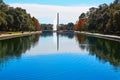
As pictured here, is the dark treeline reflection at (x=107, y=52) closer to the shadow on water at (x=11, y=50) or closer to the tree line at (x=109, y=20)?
the shadow on water at (x=11, y=50)

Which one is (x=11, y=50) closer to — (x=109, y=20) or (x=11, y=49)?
(x=11, y=49)

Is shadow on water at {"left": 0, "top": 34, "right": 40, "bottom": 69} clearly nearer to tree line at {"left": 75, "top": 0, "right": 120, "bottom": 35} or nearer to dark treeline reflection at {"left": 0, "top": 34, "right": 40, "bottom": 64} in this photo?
dark treeline reflection at {"left": 0, "top": 34, "right": 40, "bottom": 64}

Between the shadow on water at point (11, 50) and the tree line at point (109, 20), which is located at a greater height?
the tree line at point (109, 20)

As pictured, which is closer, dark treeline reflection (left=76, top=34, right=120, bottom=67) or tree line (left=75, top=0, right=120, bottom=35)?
dark treeline reflection (left=76, top=34, right=120, bottom=67)

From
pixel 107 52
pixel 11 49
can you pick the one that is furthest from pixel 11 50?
pixel 107 52

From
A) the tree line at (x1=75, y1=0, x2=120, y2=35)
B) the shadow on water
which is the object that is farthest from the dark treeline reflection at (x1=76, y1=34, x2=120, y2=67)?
the tree line at (x1=75, y1=0, x2=120, y2=35)

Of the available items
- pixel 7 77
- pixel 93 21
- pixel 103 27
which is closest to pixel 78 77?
pixel 7 77

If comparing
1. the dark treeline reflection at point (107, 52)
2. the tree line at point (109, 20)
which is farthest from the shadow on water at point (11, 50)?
the tree line at point (109, 20)

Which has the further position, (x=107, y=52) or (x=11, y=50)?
(x=11, y=50)

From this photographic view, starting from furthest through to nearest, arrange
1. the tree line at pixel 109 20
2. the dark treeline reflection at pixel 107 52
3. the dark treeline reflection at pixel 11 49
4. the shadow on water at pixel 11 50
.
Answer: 1. the tree line at pixel 109 20
2. the dark treeline reflection at pixel 11 49
3. the shadow on water at pixel 11 50
4. the dark treeline reflection at pixel 107 52

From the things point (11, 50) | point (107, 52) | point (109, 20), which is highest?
point (109, 20)

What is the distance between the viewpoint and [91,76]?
14.0 meters

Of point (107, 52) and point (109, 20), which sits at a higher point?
point (109, 20)

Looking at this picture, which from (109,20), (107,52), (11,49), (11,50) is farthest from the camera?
(109,20)
